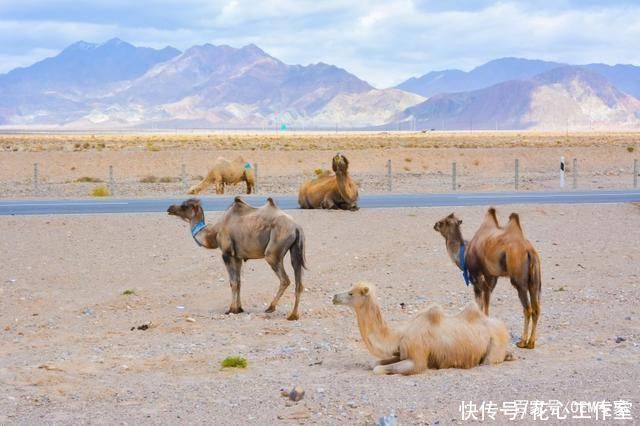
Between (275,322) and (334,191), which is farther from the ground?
(334,191)

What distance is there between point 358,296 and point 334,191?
619 inches

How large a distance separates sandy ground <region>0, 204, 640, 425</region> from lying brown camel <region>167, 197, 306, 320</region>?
52cm

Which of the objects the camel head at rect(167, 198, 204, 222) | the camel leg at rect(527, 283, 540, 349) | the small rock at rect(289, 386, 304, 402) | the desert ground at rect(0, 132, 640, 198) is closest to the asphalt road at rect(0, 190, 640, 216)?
the desert ground at rect(0, 132, 640, 198)

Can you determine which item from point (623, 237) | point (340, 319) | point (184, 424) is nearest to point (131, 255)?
point (340, 319)

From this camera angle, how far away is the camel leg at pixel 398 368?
10.5m

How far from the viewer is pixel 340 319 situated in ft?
48.5

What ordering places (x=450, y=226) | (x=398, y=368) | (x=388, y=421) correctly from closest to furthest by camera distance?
(x=388, y=421) → (x=398, y=368) → (x=450, y=226)

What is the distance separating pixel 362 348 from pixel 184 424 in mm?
3827

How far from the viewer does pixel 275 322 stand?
47.6 ft

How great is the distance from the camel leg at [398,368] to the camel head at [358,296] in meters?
0.68

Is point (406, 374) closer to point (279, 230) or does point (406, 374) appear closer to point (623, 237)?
point (279, 230)

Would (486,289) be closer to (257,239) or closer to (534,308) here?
(534,308)

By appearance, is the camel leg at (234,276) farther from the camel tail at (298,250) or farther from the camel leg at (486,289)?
the camel leg at (486,289)

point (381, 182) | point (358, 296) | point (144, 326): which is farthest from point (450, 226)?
point (381, 182)
